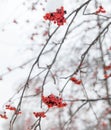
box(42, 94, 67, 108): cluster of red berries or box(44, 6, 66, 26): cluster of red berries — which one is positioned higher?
box(44, 6, 66, 26): cluster of red berries

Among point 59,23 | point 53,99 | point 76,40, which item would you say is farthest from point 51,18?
point 76,40

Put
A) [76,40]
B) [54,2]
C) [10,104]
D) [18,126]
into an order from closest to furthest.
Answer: [54,2]
[10,104]
[76,40]
[18,126]

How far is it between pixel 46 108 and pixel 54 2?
0.76 meters

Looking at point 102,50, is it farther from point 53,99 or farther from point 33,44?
point 53,99

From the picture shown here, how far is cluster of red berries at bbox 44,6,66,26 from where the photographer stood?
2430 millimetres

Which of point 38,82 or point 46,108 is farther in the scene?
point 38,82

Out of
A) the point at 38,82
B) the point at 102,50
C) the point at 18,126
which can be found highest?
the point at 102,50

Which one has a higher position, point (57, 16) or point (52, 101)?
point (57, 16)

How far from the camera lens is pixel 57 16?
2.46 meters

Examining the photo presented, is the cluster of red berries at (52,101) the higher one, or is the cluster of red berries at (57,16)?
the cluster of red berries at (57,16)

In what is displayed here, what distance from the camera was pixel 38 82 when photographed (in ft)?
27.9

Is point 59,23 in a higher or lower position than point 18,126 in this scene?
higher

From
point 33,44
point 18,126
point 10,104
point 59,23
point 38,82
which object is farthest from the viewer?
point 18,126

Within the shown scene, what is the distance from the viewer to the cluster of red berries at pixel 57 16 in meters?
2.43
